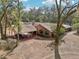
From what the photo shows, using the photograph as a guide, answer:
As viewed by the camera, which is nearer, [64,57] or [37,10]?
[64,57]

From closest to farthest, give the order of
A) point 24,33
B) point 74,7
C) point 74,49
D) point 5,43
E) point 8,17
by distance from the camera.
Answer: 1. point 74,7
2. point 74,49
3. point 5,43
4. point 8,17
5. point 24,33

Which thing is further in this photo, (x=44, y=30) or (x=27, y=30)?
(x=44, y=30)

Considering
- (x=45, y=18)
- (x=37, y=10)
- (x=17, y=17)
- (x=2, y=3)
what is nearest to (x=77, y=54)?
(x=2, y=3)

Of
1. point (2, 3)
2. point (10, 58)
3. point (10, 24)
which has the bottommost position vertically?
point (10, 58)

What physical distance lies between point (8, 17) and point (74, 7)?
22.1 meters

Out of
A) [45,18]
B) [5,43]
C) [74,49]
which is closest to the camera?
[74,49]

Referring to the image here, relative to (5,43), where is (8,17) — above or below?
above

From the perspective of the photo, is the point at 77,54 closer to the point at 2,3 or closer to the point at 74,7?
the point at 74,7

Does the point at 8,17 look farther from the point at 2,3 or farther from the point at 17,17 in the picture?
the point at 2,3

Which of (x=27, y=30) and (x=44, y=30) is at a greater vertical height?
(x=27, y=30)

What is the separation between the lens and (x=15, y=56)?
918 inches

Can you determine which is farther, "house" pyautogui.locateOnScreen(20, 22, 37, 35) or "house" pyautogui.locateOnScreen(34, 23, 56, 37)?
"house" pyautogui.locateOnScreen(34, 23, 56, 37)

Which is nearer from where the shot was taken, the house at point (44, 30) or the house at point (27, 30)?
the house at point (27, 30)

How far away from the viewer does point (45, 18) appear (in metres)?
95.1
